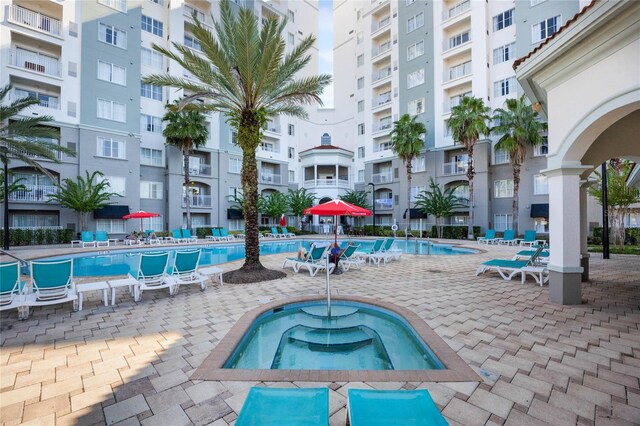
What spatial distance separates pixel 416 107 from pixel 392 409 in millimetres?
33902

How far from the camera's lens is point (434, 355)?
434cm

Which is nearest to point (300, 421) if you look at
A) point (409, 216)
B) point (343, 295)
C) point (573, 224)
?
point (343, 295)

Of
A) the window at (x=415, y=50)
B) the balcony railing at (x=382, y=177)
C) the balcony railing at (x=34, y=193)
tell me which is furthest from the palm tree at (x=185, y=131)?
the window at (x=415, y=50)

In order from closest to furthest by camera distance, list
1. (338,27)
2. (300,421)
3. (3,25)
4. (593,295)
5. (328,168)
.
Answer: (300,421) < (593,295) < (3,25) < (328,168) < (338,27)

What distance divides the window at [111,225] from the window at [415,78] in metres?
31.5

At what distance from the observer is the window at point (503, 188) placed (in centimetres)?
2709

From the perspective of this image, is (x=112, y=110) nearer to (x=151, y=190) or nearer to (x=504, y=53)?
(x=151, y=190)

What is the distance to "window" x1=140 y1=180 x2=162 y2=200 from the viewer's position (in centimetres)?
2744

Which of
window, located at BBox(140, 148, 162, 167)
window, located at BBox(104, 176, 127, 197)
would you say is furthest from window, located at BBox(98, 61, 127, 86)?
window, located at BBox(104, 176, 127, 197)

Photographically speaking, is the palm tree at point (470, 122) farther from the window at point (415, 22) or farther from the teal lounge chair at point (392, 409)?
the teal lounge chair at point (392, 409)

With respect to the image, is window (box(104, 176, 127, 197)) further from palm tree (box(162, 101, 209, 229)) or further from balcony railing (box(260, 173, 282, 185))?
balcony railing (box(260, 173, 282, 185))

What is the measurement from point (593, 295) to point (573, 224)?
7.91ft

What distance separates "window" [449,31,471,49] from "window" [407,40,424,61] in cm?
285

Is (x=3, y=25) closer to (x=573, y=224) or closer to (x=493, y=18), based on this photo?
(x=573, y=224)
